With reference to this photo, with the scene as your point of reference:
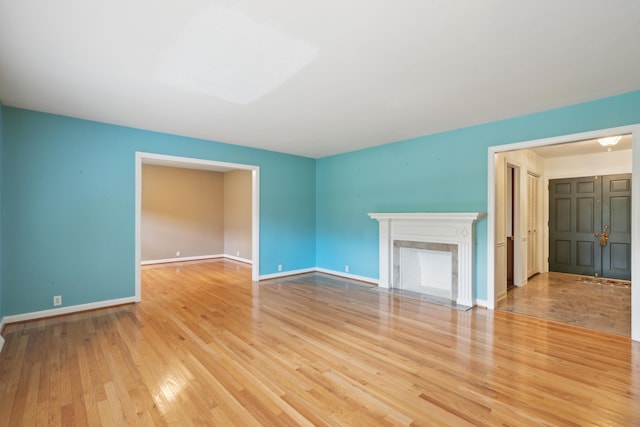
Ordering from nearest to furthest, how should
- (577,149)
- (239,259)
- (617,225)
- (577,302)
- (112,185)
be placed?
(112,185)
(577,302)
(577,149)
(617,225)
(239,259)

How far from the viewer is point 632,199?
3.09 metres

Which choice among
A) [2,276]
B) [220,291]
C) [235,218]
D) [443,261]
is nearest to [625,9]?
[443,261]

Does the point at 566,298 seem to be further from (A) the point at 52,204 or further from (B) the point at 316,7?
(A) the point at 52,204

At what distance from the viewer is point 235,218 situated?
28.1 feet

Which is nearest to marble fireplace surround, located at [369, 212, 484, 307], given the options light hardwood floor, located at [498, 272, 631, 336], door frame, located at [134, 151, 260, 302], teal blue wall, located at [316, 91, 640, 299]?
teal blue wall, located at [316, 91, 640, 299]

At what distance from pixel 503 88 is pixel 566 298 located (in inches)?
141

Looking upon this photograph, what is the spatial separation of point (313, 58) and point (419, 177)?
3102 millimetres

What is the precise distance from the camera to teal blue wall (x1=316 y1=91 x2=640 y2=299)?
3486 mm

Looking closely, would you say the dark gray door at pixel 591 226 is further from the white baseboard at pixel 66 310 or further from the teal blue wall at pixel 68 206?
the white baseboard at pixel 66 310

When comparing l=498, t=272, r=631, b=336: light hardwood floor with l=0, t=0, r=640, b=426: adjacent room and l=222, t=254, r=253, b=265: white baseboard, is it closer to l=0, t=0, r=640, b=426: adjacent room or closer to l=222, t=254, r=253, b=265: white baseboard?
l=0, t=0, r=640, b=426: adjacent room

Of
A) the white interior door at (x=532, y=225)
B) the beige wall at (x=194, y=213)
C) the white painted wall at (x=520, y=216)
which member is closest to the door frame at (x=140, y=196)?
the beige wall at (x=194, y=213)

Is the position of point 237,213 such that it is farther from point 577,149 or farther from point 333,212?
point 577,149

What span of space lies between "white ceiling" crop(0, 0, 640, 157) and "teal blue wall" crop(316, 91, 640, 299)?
214 mm

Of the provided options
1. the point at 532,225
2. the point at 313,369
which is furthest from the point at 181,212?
the point at 532,225
